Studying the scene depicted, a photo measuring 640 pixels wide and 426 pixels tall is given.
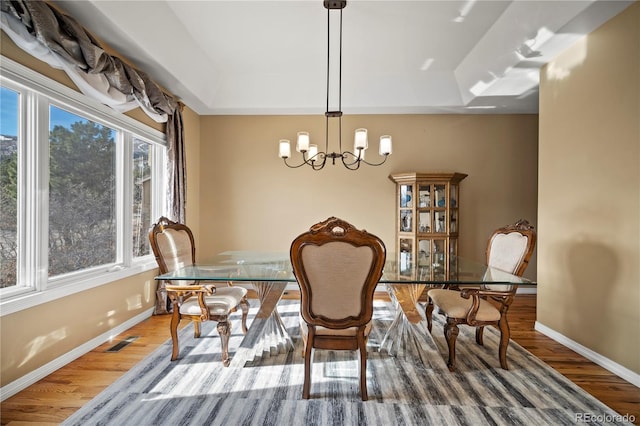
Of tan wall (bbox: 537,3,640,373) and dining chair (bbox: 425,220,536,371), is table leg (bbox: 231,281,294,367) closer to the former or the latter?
dining chair (bbox: 425,220,536,371)

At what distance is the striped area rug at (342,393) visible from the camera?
1.79 meters

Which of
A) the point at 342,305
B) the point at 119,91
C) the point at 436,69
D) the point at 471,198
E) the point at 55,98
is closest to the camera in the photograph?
the point at 342,305

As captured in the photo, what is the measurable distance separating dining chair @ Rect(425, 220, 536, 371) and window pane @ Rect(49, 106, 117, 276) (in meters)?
2.85

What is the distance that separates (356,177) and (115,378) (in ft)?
11.4

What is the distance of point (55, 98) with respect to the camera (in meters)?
2.32

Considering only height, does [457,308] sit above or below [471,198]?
below

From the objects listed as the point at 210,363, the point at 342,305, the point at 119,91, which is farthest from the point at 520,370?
the point at 119,91

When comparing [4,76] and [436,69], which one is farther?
[436,69]

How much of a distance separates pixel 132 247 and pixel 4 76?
5.88 feet

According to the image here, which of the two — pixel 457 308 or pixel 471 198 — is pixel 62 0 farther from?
pixel 471 198

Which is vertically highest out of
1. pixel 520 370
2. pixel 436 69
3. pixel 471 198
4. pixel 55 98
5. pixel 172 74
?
pixel 436 69

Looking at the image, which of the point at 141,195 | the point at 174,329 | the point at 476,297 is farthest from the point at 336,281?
the point at 141,195

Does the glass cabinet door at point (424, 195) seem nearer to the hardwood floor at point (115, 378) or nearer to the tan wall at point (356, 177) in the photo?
the tan wall at point (356, 177)

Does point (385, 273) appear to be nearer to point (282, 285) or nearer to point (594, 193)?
point (282, 285)
